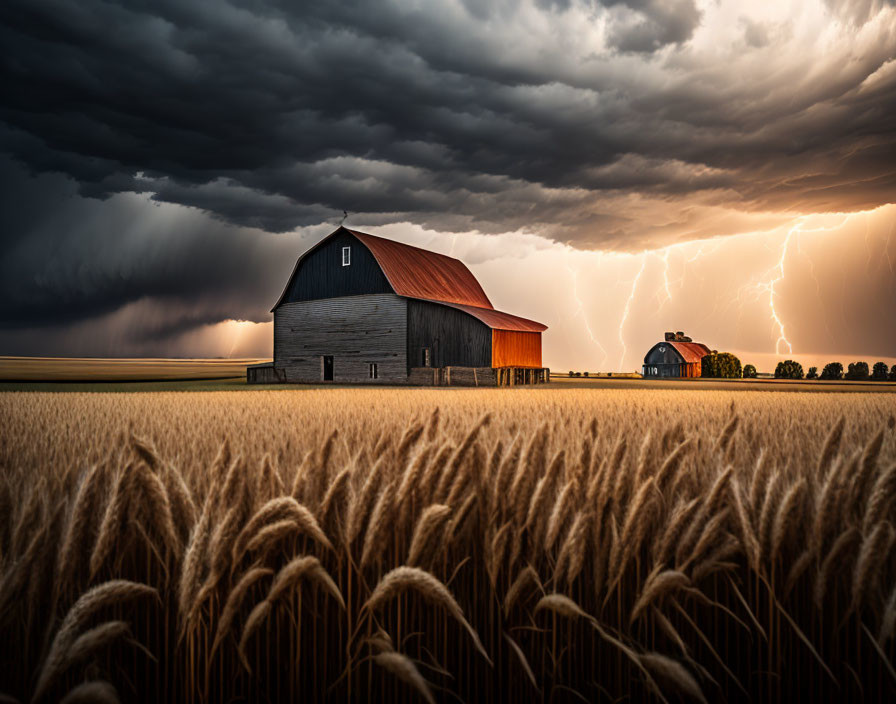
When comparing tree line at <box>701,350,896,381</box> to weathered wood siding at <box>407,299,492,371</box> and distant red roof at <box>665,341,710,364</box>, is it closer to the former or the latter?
distant red roof at <box>665,341,710,364</box>

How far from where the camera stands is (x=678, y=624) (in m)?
2.14

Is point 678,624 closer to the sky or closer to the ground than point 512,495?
closer to the ground

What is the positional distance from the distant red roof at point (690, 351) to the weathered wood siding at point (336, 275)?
5116 centimetres

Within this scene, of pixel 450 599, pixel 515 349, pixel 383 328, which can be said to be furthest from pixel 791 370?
pixel 450 599

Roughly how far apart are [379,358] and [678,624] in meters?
36.4

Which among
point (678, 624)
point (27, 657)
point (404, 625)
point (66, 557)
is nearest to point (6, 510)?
point (27, 657)

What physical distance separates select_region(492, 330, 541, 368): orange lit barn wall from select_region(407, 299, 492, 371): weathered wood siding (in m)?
0.90

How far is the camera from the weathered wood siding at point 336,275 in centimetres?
3866

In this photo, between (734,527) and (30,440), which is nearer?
(734,527)

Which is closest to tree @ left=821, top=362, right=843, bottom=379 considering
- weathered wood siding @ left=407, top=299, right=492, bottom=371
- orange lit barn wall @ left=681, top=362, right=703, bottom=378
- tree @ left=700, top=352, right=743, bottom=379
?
tree @ left=700, top=352, right=743, bottom=379

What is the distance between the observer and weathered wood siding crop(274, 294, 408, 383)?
37500 millimetres

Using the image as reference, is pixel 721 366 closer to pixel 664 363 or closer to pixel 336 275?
pixel 664 363

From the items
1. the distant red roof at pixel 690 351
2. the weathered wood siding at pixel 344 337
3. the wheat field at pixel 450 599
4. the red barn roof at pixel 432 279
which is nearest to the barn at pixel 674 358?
the distant red roof at pixel 690 351

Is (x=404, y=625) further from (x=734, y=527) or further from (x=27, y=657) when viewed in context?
(x=734, y=527)
